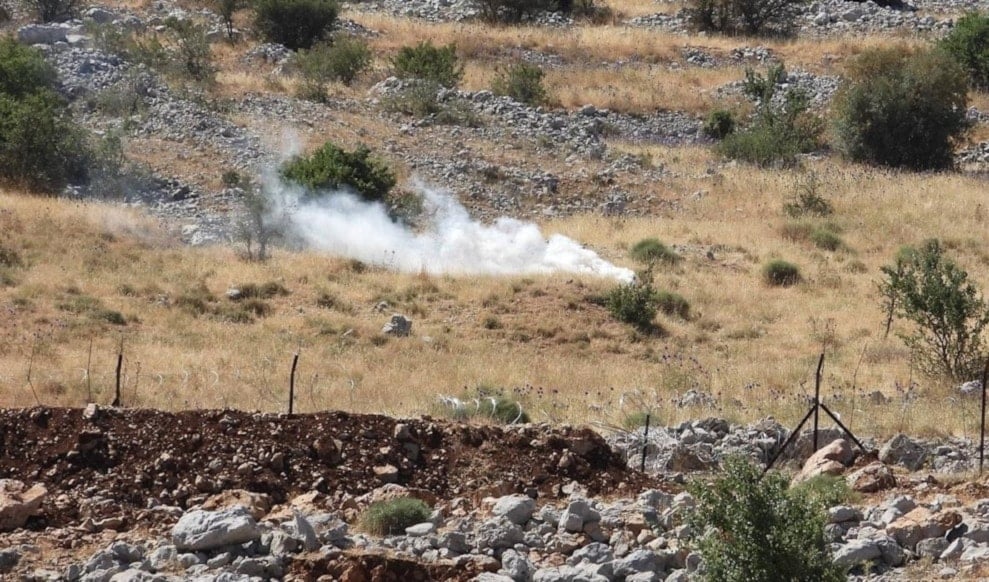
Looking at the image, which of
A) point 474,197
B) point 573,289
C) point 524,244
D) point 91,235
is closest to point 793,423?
point 573,289

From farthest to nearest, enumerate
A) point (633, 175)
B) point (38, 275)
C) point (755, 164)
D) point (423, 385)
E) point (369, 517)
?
point (755, 164) → point (633, 175) → point (38, 275) → point (423, 385) → point (369, 517)

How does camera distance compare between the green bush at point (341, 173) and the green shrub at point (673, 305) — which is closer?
the green shrub at point (673, 305)

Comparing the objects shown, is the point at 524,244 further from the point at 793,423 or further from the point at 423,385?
the point at 793,423

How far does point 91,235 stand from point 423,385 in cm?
849

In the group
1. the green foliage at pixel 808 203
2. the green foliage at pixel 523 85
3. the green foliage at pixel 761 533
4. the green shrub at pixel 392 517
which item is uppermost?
the green foliage at pixel 761 533

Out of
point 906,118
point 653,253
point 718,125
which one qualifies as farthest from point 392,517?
point 718,125

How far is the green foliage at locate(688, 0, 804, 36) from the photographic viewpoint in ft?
150

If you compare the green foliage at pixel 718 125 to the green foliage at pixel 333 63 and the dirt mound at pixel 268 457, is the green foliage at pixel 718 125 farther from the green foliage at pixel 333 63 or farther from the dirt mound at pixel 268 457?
the dirt mound at pixel 268 457

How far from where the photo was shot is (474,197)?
2797 cm

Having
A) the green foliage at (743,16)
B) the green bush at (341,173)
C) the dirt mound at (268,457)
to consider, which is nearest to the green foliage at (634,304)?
the green bush at (341,173)

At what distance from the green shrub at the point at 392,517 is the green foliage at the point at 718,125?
26.4m

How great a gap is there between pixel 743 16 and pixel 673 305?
87.8 feet

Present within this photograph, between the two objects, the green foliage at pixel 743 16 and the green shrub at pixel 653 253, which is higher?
the green foliage at pixel 743 16

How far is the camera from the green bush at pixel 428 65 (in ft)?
118
